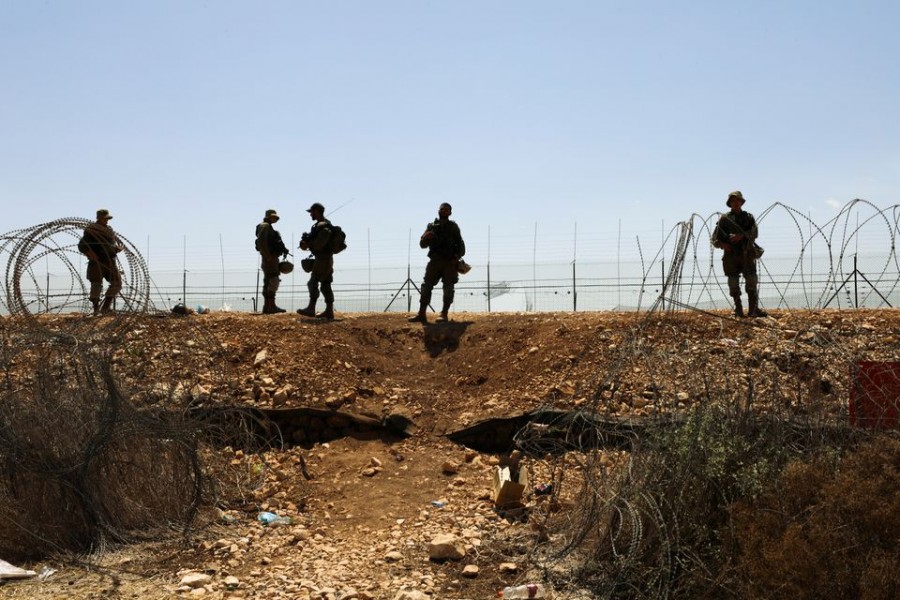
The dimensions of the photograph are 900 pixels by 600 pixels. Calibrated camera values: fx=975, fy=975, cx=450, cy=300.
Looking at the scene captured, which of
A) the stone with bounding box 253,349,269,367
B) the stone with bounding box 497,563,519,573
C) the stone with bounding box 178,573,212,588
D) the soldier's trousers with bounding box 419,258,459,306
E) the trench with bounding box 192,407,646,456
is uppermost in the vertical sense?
the soldier's trousers with bounding box 419,258,459,306

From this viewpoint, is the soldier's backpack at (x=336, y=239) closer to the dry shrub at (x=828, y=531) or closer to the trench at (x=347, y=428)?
the trench at (x=347, y=428)

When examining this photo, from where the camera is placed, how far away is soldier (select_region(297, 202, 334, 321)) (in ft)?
44.8

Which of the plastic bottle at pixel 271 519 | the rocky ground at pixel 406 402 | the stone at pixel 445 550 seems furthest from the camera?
the plastic bottle at pixel 271 519

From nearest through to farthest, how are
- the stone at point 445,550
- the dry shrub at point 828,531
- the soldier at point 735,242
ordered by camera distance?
the dry shrub at point 828,531 → the stone at point 445,550 → the soldier at point 735,242

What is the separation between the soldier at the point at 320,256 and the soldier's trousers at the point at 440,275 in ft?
4.50

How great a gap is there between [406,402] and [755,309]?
4.32m

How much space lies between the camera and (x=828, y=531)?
5543mm

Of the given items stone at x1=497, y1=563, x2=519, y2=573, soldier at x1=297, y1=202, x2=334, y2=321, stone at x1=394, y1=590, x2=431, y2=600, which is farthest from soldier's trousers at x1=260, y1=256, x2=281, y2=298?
stone at x1=394, y1=590, x2=431, y2=600

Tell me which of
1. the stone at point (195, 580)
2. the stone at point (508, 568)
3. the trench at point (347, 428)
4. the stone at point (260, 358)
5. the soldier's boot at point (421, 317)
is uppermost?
the soldier's boot at point (421, 317)

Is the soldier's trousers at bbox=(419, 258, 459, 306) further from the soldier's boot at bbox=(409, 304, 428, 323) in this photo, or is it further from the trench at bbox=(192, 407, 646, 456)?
the trench at bbox=(192, 407, 646, 456)

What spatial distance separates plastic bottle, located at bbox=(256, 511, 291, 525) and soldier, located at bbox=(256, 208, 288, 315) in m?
6.26

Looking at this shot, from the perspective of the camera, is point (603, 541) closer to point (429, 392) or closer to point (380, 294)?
point (429, 392)

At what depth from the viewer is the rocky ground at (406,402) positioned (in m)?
6.86

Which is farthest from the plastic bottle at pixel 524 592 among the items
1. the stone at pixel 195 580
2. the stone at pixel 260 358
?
the stone at pixel 260 358
